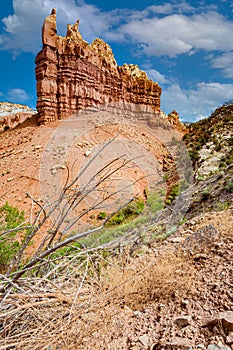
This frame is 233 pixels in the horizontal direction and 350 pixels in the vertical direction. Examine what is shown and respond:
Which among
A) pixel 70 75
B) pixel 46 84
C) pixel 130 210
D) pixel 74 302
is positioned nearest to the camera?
pixel 74 302

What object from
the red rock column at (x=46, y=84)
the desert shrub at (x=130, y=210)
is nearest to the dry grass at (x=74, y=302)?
the desert shrub at (x=130, y=210)

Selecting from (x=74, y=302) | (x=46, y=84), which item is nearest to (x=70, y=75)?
(x=46, y=84)

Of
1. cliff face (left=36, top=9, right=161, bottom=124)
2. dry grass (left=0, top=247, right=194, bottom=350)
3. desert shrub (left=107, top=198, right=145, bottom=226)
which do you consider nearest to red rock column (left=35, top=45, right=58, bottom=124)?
cliff face (left=36, top=9, right=161, bottom=124)

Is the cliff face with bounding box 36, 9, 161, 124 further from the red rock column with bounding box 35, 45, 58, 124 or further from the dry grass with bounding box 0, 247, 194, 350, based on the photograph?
the dry grass with bounding box 0, 247, 194, 350

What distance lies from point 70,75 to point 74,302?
843 inches

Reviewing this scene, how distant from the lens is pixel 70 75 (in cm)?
2027

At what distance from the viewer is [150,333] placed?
1866 millimetres

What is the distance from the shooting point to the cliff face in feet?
64.1

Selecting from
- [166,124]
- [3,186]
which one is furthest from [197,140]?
[3,186]

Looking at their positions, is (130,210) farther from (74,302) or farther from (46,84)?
(46,84)

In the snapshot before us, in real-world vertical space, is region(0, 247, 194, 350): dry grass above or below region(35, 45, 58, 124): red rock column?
below

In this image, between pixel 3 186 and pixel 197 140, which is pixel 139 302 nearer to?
pixel 3 186

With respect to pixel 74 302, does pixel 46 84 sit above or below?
above

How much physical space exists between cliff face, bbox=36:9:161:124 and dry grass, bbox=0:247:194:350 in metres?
19.0
